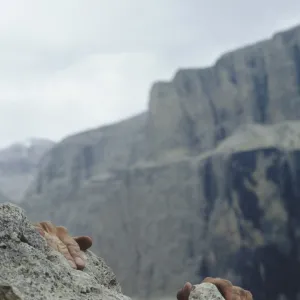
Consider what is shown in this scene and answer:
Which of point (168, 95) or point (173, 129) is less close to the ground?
point (168, 95)

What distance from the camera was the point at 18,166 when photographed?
301 feet

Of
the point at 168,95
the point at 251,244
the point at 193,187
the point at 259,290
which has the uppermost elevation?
the point at 168,95

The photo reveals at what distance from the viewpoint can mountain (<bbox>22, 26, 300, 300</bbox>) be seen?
3775 cm

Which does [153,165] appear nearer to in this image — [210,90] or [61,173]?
[210,90]

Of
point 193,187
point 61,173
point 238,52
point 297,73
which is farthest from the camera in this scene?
point 61,173

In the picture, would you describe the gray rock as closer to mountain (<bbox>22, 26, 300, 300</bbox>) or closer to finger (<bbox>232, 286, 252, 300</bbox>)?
finger (<bbox>232, 286, 252, 300</bbox>)

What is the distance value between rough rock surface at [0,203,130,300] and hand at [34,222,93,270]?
222mm

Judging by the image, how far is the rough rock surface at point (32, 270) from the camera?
2527mm

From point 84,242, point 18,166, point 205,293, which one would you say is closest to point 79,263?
point 84,242

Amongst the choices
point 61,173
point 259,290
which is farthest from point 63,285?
point 61,173

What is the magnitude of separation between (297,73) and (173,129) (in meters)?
11.4

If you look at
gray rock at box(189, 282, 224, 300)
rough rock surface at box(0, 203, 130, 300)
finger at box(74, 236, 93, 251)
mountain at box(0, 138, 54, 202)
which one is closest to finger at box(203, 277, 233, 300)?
gray rock at box(189, 282, 224, 300)

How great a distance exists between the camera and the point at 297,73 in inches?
1804

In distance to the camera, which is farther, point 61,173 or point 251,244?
point 61,173
